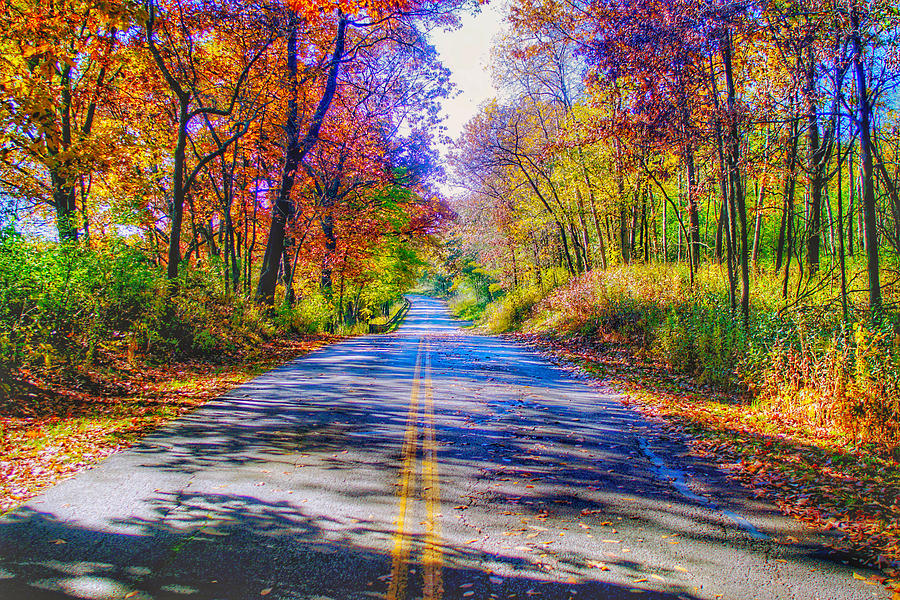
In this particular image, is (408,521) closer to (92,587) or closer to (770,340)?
(92,587)

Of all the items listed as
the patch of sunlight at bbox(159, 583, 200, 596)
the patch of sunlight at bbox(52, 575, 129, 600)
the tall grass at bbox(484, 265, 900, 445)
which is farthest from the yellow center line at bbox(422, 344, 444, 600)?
the tall grass at bbox(484, 265, 900, 445)

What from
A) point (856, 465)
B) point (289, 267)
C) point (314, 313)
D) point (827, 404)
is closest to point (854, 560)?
point (856, 465)

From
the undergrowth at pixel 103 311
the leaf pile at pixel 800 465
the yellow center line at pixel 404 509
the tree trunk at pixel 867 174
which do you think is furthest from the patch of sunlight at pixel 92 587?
the tree trunk at pixel 867 174

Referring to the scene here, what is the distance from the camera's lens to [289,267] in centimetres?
2538

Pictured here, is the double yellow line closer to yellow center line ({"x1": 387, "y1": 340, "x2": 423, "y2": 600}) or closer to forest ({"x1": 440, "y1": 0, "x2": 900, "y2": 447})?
yellow center line ({"x1": 387, "y1": 340, "x2": 423, "y2": 600})

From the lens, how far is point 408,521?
14.5ft

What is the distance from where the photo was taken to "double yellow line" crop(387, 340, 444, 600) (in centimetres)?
352

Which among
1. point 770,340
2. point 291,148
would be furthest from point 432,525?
point 291,148

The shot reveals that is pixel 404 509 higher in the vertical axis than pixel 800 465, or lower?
higher

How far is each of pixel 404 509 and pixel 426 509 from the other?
194 millimetres

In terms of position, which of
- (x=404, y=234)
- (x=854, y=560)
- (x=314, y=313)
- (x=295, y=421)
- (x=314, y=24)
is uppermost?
(x=314, y=24)

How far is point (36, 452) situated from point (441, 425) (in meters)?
4.90

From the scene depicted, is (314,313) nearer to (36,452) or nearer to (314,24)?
(314,24)

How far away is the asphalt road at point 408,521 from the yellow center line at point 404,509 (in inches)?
0.6
